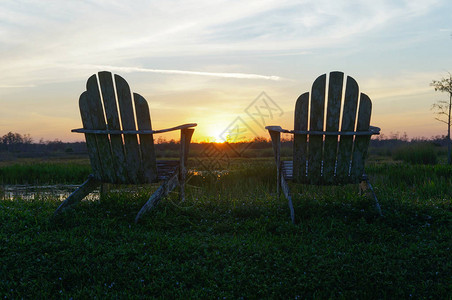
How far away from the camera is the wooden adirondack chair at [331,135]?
410 centimetres

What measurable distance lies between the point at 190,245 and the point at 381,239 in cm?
190

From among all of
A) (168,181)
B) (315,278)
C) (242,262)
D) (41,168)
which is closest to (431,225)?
(315,278)

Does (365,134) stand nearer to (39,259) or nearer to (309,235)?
(309,235)

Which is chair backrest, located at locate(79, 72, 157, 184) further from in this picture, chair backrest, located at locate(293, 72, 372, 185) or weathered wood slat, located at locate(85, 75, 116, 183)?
chair backrest, located at locate(293, 72, 372, 185)

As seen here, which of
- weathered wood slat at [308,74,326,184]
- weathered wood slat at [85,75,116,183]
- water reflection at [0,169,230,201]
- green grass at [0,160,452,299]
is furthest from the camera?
water reflection at [0,169,230,201]

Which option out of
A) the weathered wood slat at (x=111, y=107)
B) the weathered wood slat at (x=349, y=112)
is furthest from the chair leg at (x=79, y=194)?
the weathered wood slat at (x=349, y=112)

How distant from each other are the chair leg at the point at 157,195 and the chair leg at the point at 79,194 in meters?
0.99

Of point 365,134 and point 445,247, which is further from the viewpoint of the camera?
point 365,134

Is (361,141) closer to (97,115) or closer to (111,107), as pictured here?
(111,107)

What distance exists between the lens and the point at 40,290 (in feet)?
8.54

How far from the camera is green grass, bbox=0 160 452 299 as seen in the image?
2.59 meters

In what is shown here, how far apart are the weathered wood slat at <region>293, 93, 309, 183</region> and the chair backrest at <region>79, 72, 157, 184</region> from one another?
1735 millimetres

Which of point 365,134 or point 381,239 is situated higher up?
point 365,134

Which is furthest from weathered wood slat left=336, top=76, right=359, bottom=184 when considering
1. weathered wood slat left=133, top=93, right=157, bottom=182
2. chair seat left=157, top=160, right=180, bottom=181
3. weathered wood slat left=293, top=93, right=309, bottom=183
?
weathered wood slat left=133, top=93, right=157, bottom=182
